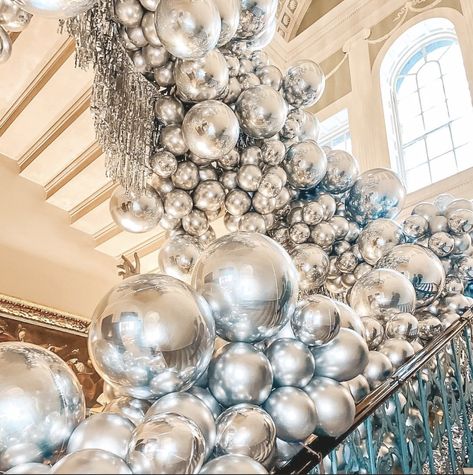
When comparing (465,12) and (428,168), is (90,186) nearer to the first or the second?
(428,168)

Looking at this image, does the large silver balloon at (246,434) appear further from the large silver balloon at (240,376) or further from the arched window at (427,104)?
the arched window at (427,104)

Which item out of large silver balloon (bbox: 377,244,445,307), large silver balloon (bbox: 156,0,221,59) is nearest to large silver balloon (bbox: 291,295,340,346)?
large silver balloon (bbox: 156,0,221,59)

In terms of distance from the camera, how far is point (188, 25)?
201 centimetres

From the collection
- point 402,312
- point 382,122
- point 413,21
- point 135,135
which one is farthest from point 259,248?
point 413,21

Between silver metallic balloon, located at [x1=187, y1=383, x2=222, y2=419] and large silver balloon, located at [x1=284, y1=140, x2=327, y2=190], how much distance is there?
171 centimetres

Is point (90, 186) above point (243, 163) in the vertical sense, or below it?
above

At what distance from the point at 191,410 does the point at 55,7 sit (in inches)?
49.7

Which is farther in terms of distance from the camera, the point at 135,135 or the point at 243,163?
the point at 243,163

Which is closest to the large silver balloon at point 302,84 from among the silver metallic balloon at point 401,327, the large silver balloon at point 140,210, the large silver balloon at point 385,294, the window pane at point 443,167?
the large silver balloon at point 140,210

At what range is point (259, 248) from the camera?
1.46 meters

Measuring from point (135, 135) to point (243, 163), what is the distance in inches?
23.3

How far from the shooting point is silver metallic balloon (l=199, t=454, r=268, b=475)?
0.84 m

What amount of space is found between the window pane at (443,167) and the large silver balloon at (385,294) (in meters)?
3.24

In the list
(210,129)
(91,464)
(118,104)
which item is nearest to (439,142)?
(210,129)
